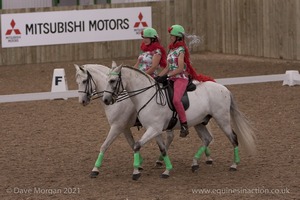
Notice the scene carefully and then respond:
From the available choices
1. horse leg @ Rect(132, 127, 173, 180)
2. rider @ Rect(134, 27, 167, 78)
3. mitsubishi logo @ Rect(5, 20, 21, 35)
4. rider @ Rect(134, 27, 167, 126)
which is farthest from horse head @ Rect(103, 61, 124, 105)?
mitsubishi logo @ Rect(5, 20, 21, 35)

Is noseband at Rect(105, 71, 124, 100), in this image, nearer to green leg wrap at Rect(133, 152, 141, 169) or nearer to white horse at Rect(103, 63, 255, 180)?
white horse at Rect(103, 63, 255, 180)

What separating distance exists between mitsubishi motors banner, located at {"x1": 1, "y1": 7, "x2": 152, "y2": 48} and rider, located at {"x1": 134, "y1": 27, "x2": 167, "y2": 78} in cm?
986

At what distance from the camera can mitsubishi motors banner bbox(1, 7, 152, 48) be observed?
21266 mm

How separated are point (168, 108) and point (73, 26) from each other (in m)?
11.1

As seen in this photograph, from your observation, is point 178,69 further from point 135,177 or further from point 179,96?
point 135,177

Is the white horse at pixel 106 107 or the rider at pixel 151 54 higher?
the rider at pixel 151 54

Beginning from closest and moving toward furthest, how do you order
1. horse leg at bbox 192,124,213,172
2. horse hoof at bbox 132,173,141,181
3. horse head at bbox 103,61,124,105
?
horse head at bbox 103,61,124,105, horse hoof at bbox 132,173,141,181, horse leg at bbox 192,124,213,172

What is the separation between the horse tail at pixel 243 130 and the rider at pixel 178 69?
2.84ft

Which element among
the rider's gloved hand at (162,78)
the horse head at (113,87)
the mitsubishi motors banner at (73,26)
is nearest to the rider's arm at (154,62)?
the rider's gloved hand at (162,78)

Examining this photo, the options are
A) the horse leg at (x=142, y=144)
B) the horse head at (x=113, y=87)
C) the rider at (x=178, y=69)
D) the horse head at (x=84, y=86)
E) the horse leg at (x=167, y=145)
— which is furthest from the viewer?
the horse leg at (x=167, y=145)

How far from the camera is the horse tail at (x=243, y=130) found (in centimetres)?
1155

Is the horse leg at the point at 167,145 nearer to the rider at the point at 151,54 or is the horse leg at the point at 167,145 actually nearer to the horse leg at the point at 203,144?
the horse leg at the point at 203,144

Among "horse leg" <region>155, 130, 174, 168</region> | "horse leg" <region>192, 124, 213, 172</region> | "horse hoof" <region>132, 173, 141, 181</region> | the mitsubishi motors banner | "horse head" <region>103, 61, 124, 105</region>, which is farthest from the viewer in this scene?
the mitsubishi motors banner

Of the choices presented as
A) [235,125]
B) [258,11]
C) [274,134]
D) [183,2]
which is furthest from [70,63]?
[235,125]
